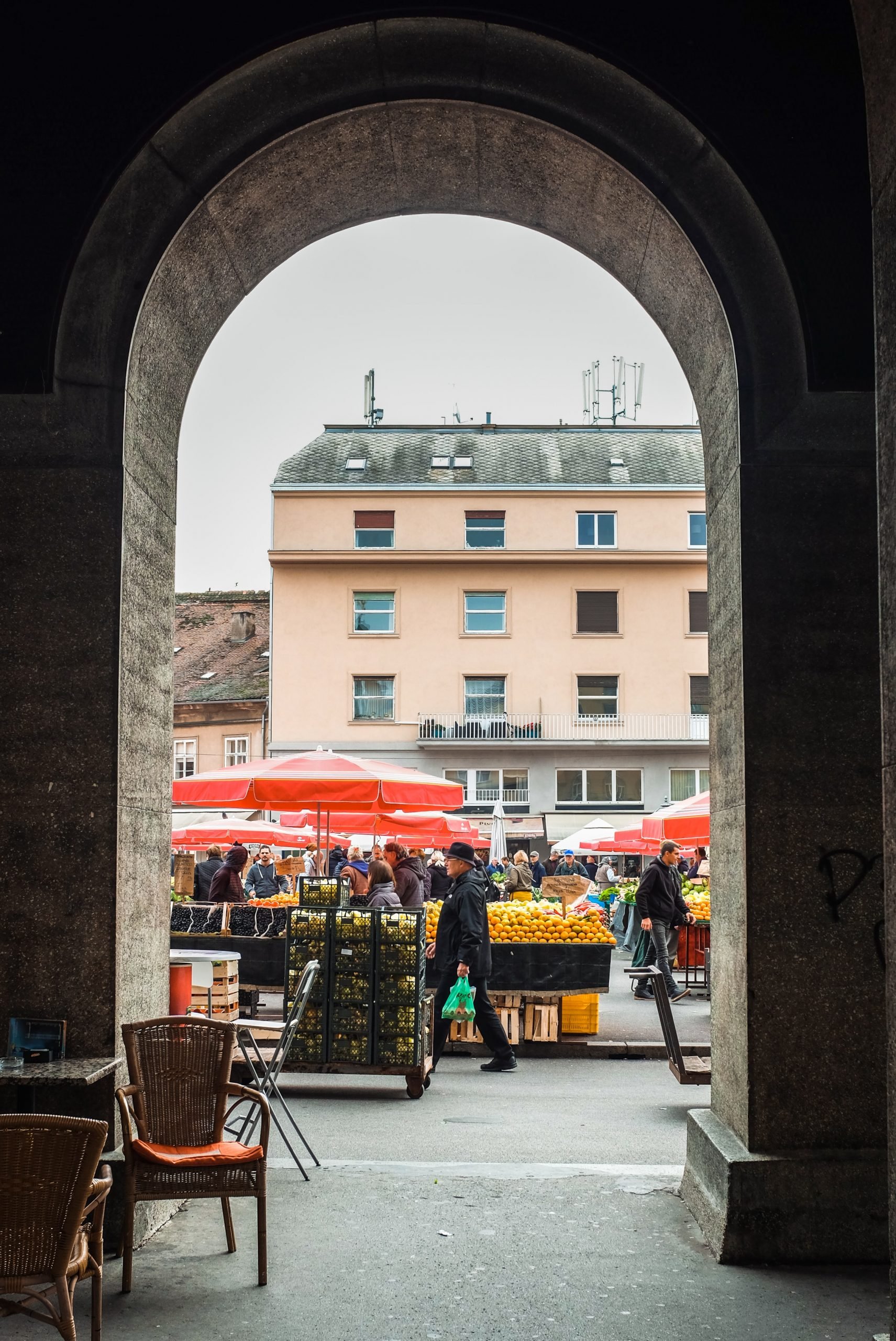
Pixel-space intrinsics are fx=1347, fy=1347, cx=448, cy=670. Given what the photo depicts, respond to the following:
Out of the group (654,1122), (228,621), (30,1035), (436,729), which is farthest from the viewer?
(228,621)

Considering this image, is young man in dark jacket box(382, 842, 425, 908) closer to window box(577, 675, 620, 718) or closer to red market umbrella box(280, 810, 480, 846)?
red market umbrella box(280, 810, 480, 846)

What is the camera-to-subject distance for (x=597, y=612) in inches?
1796

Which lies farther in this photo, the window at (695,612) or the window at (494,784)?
the window at (695,612)

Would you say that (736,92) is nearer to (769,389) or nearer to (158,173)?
(769,389)

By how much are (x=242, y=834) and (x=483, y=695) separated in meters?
22.3

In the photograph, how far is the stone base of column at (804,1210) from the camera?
605 centimetres

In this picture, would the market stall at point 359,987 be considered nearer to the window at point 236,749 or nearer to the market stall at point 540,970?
the market stall at point 540,970

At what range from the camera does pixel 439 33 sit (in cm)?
662

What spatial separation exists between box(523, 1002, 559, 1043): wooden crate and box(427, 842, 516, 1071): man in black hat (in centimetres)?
146

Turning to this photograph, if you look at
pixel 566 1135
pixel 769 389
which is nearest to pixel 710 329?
pixel 769 389

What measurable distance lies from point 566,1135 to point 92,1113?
429 cm

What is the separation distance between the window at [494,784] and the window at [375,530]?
25.9 feet

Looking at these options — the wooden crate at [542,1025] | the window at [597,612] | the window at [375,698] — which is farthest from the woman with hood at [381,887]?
the window at [597,612]

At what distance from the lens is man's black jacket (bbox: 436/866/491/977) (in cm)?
1193
